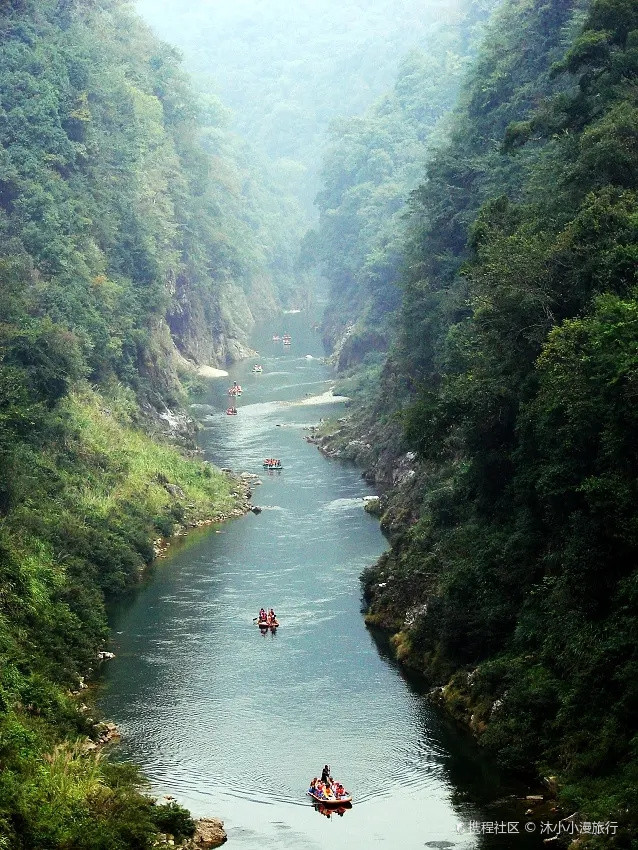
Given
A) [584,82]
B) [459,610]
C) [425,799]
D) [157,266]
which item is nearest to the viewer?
[425,799]

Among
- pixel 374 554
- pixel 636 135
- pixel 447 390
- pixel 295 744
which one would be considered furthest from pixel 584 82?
pixel 295 744

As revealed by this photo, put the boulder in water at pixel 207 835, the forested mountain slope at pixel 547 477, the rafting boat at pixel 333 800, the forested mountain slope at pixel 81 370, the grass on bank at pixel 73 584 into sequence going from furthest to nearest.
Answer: the forested mountain slope at pixel 547 477, the rafting boat at pixel 333 800, the forested mountain slope at pixel 81 370, the boulder in water at pixel 207 835, the grass on bank at pixel 73 584

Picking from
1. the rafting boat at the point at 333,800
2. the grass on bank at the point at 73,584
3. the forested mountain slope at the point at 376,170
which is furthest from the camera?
the forested mountain slope at the point at 376,170

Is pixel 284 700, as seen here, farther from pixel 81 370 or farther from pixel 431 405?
pixel 81 370

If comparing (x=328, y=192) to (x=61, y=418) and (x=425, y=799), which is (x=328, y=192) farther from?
(x=425, y=799)

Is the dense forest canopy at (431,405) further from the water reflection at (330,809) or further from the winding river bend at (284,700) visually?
the water reflection at (330,809)

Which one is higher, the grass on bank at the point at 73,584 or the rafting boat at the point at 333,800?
the grass on bank at the point at 73,584

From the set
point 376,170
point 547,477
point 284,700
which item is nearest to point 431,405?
point 547,477

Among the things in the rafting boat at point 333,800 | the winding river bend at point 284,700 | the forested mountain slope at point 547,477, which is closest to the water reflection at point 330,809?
Answer: the rafting boat at point 333,800
